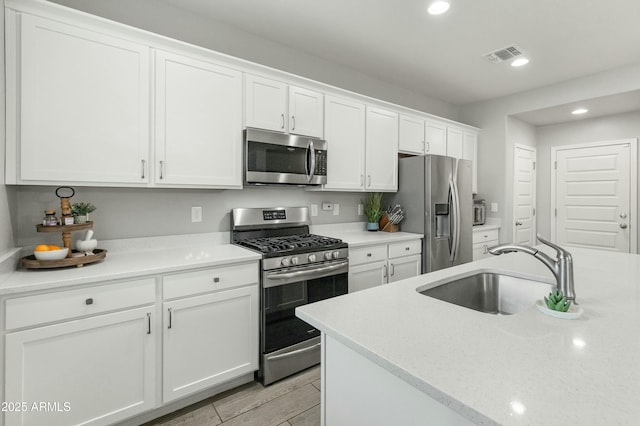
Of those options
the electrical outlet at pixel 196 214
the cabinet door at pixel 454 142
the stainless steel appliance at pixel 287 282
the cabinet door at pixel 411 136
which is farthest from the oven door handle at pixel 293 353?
the cabinet door at pixel 454 142

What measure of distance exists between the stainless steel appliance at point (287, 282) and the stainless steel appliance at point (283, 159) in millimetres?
376

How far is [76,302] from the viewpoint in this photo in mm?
1530

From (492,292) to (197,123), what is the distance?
2.11 metres

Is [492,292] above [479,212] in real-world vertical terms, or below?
below

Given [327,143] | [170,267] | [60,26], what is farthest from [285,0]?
[170,267]

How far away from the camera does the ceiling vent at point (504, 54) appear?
302 cm

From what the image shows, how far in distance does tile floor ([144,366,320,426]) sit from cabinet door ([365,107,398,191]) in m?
1.98

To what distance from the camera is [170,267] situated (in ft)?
5.86

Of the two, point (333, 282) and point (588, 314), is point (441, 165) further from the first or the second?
point (588, 314)

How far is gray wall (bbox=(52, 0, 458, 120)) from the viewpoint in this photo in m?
2.23

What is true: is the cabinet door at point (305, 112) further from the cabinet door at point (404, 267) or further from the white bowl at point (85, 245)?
the white bowl at point (85, 245)

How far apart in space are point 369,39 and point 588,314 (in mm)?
2702

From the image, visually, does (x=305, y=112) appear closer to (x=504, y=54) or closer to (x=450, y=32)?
(x=450, y=32)

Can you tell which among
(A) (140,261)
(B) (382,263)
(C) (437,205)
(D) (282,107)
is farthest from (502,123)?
(A) (140,261)
